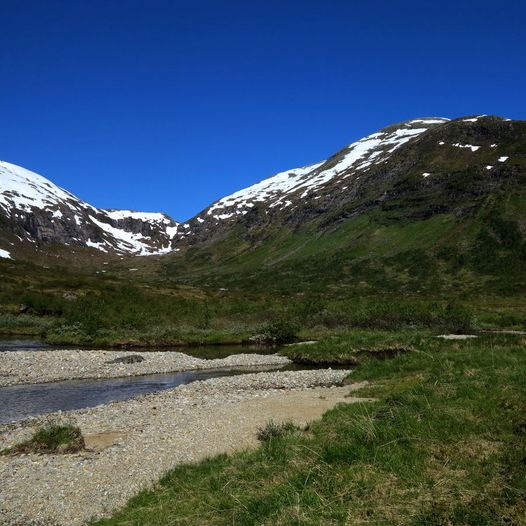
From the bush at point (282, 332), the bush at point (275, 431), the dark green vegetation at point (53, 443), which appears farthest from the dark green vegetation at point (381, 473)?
the bush at point (282, 332)

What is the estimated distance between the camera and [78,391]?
33.7 metres

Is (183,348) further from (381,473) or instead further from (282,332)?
(381,473)

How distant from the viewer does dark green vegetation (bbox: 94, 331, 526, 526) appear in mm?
9344

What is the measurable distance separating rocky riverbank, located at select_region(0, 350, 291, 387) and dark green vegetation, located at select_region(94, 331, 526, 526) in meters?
26.2

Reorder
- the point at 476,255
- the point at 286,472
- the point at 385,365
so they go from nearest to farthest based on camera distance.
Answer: the point at 286,472, the point at 385,365, the point at 476,255

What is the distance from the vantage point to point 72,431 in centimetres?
1922

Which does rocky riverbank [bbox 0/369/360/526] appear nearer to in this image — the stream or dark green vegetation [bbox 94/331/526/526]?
dark green vegetation [bbox 94/331/526/526]

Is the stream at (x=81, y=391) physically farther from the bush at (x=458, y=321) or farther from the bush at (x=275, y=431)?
the bush at (x=458, y=321)

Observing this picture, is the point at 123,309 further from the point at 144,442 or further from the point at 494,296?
the point at 494,296

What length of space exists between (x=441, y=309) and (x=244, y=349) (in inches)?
1192

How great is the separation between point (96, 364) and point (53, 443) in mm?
25656

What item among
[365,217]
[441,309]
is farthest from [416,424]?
[365,217]

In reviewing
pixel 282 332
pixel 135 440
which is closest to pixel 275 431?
pixel 135 440

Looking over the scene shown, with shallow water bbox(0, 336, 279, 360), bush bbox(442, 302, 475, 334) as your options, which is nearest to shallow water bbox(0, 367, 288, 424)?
shallow water bbox(0, 336, 279, 360)
